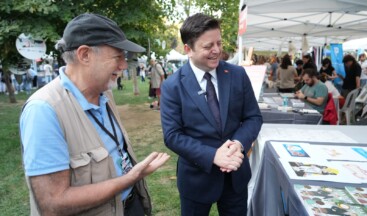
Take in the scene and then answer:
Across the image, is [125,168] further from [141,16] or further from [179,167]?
[141,16]

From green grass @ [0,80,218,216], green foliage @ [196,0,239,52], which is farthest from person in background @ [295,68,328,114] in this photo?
green foliage @ [196,0,239,52]

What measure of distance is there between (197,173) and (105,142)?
0.81 meters

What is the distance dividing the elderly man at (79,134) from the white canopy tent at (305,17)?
3.88 meters

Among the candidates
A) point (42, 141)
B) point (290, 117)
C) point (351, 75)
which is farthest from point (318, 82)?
point (42, 141)

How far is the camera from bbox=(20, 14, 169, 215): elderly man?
3.76 ft

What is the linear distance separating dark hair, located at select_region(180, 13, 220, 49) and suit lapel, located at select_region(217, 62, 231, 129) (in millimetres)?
279

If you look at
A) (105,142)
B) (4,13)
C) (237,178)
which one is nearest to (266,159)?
(237,178)

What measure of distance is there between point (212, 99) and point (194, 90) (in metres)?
0.14

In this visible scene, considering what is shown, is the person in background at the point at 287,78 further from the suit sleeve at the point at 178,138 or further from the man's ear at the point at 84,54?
the man's ear at the point at 84,54

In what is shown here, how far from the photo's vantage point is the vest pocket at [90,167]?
49.1 inches

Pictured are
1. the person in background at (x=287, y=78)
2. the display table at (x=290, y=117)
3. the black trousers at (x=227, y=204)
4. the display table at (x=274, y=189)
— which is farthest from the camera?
A: the person in background at (x=287, y=78)

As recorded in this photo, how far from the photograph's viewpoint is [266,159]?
229cm

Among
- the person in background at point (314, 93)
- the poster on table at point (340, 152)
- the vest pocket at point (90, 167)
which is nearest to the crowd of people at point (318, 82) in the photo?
the person in background at point (314, 93)

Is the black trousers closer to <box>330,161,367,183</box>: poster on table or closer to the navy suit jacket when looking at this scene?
the navy suit jacket
